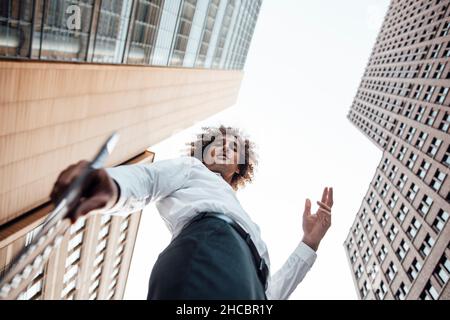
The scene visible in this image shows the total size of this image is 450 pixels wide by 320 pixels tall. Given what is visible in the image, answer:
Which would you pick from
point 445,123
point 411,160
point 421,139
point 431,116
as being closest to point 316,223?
point 445,123

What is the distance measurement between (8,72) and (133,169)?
12.3 metres

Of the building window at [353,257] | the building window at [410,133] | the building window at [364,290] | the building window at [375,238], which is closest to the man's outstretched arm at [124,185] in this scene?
the building window at [410,133]

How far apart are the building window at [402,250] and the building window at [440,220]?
551cm

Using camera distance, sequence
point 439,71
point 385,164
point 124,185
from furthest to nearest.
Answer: point 385,164 < point 439,71 < point 124,185

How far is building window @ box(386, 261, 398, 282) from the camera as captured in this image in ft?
120

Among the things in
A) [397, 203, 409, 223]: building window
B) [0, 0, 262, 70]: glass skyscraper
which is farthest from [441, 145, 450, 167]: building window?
[0, 0, 262, 70]: glass skyscraper

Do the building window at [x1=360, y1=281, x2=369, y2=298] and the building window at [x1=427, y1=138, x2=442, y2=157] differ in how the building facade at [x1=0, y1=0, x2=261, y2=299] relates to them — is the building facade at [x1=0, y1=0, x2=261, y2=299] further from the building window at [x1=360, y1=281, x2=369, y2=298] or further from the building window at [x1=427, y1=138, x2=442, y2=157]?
the building window at [x1=360, y1=281, x2=369, y2=298]

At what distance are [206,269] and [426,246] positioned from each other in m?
36.3

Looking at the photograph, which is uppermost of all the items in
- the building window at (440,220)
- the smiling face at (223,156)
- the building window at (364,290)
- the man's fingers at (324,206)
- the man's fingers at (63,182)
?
the man's fingers at (63,182)

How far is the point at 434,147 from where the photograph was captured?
34312 mm

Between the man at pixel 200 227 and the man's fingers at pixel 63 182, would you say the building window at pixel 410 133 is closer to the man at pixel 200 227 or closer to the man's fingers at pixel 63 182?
the man at pixel 200 227

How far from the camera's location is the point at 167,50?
24.1 metres

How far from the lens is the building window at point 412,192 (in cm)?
3600

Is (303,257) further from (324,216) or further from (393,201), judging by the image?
(393,201)
